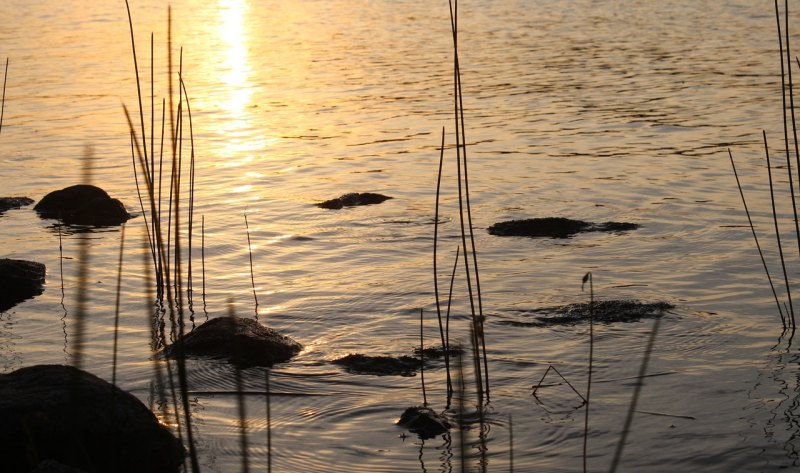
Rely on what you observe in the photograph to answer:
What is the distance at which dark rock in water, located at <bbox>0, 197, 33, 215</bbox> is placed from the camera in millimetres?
8492

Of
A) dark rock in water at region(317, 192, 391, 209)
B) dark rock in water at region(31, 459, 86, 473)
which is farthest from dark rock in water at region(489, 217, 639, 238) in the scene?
dark rock in water at region(31, 459, 86, 473)

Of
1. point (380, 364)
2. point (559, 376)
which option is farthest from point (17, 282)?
point (559, 376)

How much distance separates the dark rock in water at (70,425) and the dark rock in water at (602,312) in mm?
2506

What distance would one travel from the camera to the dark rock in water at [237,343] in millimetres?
4898

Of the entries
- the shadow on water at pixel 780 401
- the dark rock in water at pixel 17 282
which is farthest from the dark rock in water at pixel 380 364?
the dark rock in water at pixel 17 282

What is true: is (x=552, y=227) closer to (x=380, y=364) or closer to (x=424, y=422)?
(x=380, y=364)

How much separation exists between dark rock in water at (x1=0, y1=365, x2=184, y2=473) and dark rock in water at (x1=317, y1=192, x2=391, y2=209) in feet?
16.6

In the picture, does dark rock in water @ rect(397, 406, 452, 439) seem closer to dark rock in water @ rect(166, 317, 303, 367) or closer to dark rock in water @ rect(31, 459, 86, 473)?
dark rock in water @ rect(166, 317, 303, 367)

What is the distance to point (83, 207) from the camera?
26.7ft

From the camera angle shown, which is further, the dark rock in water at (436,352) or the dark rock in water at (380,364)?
the dark rock in water at (436,352)

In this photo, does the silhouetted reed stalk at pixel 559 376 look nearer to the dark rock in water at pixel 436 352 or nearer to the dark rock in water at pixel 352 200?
the dark rock in water at pixel 436 352

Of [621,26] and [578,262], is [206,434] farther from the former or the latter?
[621,26]

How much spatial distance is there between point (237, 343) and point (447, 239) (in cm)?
287

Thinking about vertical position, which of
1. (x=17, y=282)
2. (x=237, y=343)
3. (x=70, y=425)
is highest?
(x=70, y=425)
